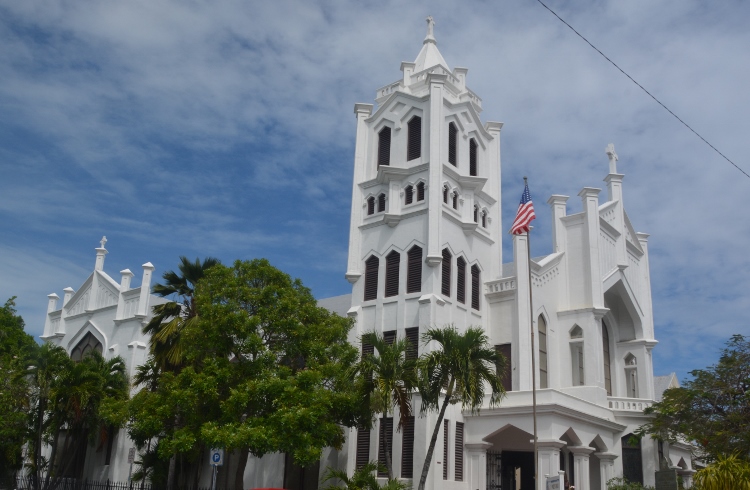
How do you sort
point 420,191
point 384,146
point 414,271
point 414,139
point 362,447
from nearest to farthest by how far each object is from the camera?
point 362,447 → point 414,271 → point 420,191 → point 414,139 → point 384,146

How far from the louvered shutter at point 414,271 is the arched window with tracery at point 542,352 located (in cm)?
611

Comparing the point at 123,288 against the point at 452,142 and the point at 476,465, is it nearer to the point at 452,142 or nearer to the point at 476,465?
the point at 452,142

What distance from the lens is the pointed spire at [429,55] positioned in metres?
41.8

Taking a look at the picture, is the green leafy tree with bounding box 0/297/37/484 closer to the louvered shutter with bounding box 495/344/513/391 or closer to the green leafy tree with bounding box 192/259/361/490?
the green leafy tree with bounding box 192/259/361/490

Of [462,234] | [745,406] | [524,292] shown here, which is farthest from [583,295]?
[745,406]

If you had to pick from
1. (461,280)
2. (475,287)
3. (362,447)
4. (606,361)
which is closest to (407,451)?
(362,447)

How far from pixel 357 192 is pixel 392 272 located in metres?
5.30

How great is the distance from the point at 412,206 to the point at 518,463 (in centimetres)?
1293

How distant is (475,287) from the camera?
37156 millimetres

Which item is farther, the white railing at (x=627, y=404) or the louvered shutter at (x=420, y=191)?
the louvered shutter at (x=420, y=191)

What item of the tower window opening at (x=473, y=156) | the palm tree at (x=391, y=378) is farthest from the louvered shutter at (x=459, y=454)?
the tower window opening at (x=473, y=156)

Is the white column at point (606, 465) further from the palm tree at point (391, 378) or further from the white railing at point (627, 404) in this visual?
the palm tree at point (391, 378)

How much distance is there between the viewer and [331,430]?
2683 cm

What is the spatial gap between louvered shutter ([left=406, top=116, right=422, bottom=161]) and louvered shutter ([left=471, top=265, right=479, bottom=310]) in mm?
6268
